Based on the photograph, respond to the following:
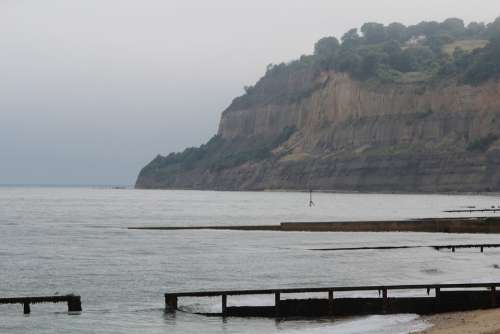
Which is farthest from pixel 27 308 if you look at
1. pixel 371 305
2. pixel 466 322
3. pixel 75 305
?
pixel 466 322

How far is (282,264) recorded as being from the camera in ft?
192

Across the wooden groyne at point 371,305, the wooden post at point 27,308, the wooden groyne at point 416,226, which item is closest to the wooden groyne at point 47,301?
the wooden post at point 27,308

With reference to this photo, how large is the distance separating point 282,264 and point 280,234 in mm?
27136

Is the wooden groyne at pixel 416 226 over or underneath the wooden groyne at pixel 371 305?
over

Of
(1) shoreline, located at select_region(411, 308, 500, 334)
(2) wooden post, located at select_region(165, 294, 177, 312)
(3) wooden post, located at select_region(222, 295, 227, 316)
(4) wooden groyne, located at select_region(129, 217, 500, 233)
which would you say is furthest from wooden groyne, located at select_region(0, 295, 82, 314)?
(4) wooden groyne, located at select_region(129, 217, 500, 233)

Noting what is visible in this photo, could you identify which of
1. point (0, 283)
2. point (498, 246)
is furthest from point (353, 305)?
point (498, 246)

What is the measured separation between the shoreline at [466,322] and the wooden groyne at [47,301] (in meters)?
13.7

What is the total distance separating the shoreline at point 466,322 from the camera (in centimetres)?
2791

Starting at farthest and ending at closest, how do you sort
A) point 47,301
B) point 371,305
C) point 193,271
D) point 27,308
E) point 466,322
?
point 193,271 → point 27,308 → point 47,301 → point 371,305 → point 466,322

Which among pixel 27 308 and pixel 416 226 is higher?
pixel 416 226

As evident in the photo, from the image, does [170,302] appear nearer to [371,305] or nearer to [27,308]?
[27,308]

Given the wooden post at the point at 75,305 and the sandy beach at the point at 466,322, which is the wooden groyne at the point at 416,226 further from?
the sandy beach at the point at 466,322

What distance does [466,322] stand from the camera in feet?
100

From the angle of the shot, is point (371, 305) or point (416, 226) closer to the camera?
point (371, 305)
